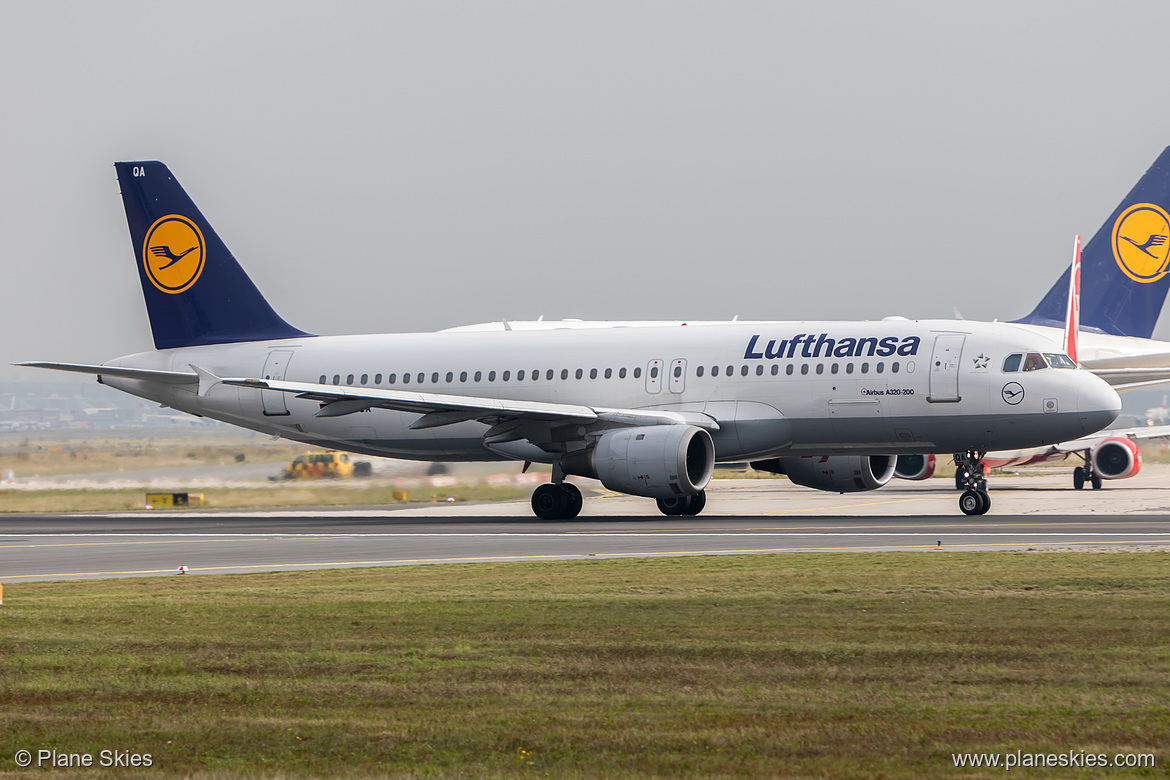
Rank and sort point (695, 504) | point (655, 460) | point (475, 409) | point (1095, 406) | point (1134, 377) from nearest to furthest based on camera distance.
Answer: point (1095, 406) < point (655, 460) < point (475, 409) < point (695, 504) < point (1134, 377)

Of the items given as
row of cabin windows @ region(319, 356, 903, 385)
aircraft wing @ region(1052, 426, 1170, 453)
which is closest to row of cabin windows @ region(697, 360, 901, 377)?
row of cabin windows @ region(319, 356, 903, 385)

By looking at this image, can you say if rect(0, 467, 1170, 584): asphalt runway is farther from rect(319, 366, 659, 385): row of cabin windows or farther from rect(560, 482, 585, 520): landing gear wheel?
rect(319, 366, 659, 385): row of cabin windows

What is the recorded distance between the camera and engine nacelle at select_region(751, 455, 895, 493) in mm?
33000

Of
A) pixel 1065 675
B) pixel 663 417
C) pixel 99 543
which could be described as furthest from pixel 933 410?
pixel 1065 675

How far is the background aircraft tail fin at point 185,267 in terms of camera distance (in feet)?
124

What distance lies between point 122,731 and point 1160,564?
1294 centimetres

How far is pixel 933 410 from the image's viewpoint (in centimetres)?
2889

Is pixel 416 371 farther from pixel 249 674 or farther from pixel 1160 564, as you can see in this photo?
pixel 249 674

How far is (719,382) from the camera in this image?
102ft

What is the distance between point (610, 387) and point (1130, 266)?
20451 millimetres

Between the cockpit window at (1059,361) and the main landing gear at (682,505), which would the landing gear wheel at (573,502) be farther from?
the cockpit window at (1059,361)

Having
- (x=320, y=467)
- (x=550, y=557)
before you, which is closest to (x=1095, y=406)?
(x=550, y=557)

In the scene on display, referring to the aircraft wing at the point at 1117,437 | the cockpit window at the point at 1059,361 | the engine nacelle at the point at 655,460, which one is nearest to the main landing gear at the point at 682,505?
the engine nacelle at the point at 655,460

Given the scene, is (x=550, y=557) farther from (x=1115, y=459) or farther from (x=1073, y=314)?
(x=1115, y=459)
